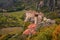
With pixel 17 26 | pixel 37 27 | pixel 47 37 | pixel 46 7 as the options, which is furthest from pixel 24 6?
pixel 47 37

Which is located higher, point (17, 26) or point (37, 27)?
point (37, 27)

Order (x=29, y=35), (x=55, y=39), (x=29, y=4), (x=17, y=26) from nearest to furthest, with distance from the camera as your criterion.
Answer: (x=55, y=39), (x=29, y=35), (x=17, y=26), (x=29, y=4)

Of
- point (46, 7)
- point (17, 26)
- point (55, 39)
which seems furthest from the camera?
point (46, 7)

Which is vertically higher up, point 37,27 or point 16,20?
point 37,27

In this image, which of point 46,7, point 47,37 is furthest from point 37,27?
point 46,7

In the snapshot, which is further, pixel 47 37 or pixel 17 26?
pixel 17 26

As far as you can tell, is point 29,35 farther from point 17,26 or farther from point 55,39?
point 17,26

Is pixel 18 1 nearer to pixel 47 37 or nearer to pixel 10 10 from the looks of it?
pixel 10 10

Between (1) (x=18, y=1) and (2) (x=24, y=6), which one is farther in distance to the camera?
(1) (x=18, y=1)

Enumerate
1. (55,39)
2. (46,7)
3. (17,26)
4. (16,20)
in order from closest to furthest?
(55,39), (17,26), (16,20), (46,7)
